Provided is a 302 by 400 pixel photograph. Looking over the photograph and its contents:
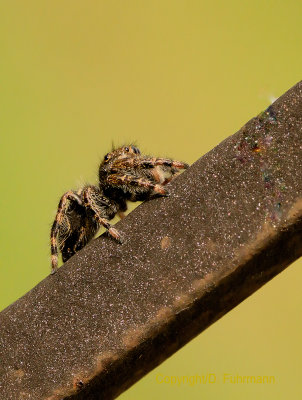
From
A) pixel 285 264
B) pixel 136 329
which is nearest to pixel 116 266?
pixel 136 329

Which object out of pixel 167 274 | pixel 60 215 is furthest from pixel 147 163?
pixel 167 274

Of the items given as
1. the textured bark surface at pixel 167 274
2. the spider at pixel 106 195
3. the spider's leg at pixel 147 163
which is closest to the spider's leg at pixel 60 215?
the spider at pixel 106 195

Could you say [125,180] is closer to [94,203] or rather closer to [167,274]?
[94,203]

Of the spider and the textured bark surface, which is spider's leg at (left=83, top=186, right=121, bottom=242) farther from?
the textured bark surface

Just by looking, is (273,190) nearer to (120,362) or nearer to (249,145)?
(249,145)

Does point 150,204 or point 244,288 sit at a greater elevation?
point 150,204

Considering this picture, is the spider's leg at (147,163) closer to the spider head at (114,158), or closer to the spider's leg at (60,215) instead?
the spider head at (114,158)

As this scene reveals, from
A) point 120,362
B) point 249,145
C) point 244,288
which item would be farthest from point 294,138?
point 120,362
